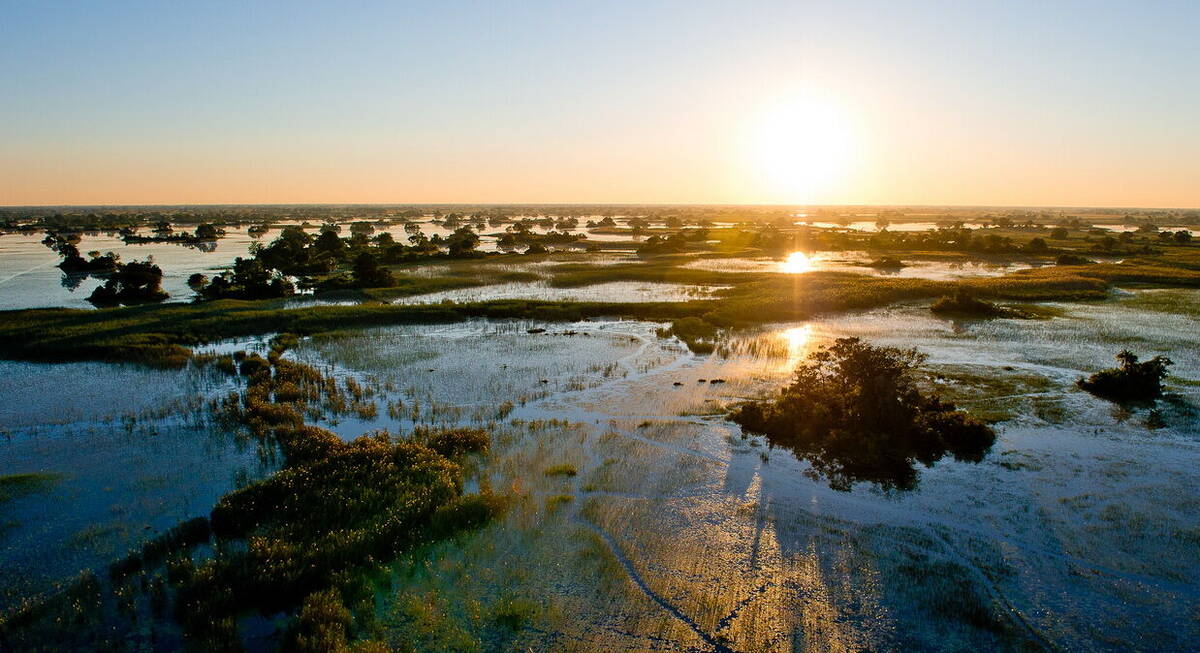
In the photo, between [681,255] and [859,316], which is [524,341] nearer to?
[859,316]

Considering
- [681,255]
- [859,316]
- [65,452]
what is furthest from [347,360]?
[681,255]

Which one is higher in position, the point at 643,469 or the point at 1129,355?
the point at 1129,355

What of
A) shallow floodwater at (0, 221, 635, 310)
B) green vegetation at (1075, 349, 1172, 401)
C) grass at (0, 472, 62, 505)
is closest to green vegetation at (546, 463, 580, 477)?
grass at (0, 472, 62, 505)

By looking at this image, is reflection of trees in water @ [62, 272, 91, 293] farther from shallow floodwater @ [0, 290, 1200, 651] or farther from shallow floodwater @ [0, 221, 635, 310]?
shallow floodwater @ [0, 290, 1200, 651]

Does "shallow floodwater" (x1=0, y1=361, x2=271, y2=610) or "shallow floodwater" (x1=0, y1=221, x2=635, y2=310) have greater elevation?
"shallow floodwater" (x1=0, y1=221, x2=635, y2=310)

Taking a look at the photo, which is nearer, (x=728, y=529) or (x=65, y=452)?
(x=728, y=529)

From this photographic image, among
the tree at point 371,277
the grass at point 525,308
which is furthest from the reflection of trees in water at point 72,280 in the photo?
the tree at point 371,277

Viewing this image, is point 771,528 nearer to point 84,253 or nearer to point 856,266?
point 856,266
